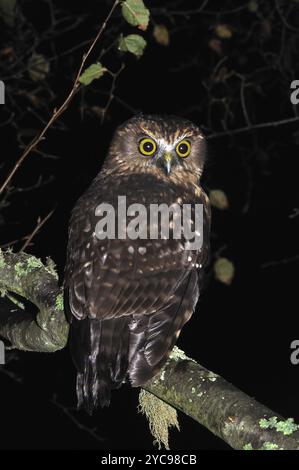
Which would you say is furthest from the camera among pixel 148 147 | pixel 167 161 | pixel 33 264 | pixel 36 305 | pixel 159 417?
pixel 148 147

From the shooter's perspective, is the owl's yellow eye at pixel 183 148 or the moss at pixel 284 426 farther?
the owl's yellow eye at pixel 183 148

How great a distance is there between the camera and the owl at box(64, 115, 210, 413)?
2.98 metres

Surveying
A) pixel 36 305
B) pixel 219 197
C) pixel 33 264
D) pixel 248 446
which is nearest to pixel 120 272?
pixel 36 305

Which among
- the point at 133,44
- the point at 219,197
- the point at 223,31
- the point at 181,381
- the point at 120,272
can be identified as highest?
the point at 223,31

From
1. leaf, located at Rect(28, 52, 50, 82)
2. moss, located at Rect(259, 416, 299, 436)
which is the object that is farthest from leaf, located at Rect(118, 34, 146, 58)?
leaf, located at Rect(28, 52, 50, 82)

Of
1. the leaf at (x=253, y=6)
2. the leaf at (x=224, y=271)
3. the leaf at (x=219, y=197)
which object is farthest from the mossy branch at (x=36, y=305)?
the leaf at (x=253, y=6)

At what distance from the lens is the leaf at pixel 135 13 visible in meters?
2.89

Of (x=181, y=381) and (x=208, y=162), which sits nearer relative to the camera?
(x=181, y=381)

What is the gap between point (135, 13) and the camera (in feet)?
9.52

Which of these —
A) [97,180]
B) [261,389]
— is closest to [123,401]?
[261,389]

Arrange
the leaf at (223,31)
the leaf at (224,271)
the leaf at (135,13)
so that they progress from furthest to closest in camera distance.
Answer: the leaf at (223,31) < the leaf at (224,271) < the leaf at (135,13)

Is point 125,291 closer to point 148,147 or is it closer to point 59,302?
point 59,302

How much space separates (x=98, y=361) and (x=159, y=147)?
4.90ft

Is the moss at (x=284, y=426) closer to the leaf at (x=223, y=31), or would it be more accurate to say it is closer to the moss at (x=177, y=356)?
the moss at (x=177, y=356)
